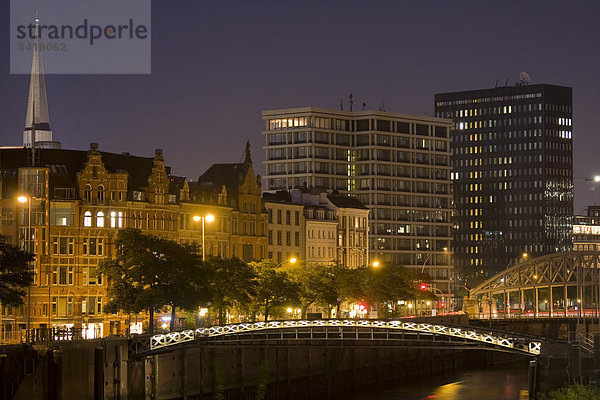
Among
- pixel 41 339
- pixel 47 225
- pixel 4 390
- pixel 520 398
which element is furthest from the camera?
pixel 47 225

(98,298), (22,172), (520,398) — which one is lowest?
(520,398)

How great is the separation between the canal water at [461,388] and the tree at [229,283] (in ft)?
46.5

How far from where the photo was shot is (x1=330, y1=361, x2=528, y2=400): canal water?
5748 inches

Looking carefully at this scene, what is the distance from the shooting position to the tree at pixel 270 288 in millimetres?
158837

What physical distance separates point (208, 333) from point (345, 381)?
3674 cm

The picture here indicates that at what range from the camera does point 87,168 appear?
522ft

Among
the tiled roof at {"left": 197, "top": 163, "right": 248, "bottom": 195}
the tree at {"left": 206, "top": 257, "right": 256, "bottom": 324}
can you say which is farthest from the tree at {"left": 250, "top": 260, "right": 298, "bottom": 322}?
the tiled roof at {"left": 197, "top": 163, "right": 248, "bottom": 195}

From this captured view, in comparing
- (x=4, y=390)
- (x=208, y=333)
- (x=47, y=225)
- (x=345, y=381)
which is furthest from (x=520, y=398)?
(x=4, y=390)

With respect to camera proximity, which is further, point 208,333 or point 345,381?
point 345,381

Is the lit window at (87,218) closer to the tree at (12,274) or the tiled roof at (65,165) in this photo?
the tiled roof at (65,165)

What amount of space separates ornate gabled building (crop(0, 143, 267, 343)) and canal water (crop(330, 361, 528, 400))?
92.9 feet

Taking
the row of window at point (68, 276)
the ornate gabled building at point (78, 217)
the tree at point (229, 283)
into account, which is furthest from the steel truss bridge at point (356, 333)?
the row of window at point (68, 276)

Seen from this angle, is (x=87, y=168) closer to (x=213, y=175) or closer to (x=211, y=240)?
(x=211, y=240)

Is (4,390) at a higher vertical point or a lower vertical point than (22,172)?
lower
